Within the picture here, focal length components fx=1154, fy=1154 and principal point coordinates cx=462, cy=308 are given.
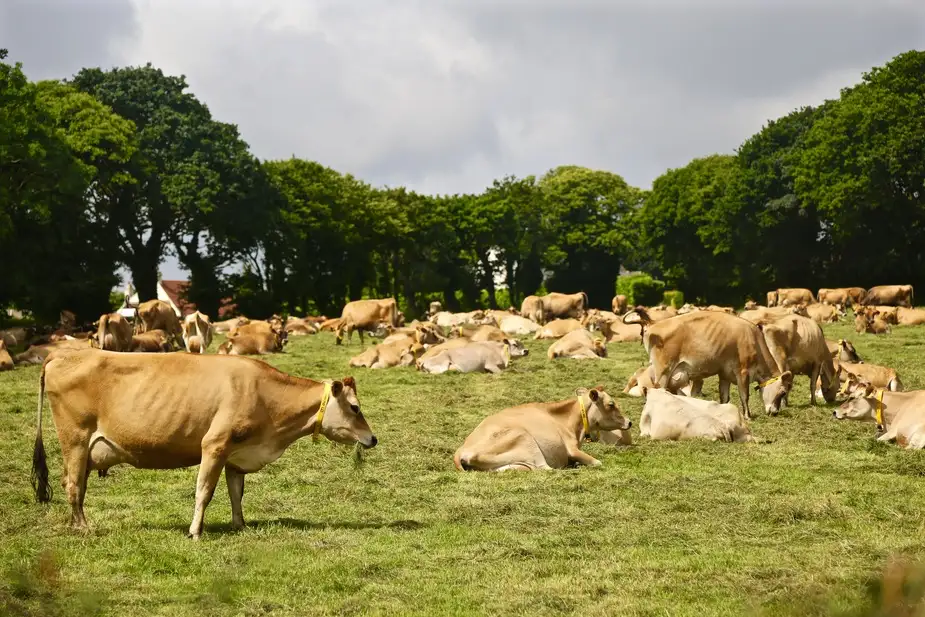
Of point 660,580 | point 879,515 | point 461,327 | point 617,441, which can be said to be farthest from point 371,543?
point 461,327

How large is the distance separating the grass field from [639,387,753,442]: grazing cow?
25.4 inches

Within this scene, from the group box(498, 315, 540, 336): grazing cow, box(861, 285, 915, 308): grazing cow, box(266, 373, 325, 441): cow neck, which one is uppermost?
box(861, 285, 915, 308): grazing cow

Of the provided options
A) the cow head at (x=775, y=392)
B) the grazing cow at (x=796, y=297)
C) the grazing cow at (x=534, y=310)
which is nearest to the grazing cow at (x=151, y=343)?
the cow head at (x=775, y=392)

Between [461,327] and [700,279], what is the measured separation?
1877 inches

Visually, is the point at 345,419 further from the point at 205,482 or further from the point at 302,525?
the point at 205,482

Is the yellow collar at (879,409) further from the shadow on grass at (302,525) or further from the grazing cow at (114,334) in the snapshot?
the grazing cow at (114,334)

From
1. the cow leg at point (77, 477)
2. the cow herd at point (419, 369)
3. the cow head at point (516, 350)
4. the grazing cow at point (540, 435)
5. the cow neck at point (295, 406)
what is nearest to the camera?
the cow leg at point (77, 477)

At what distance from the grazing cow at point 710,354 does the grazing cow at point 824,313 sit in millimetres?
28534

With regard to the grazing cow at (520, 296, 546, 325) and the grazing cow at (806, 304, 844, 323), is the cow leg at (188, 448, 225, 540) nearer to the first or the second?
the grazing cow at (806, 304, 844, 323)

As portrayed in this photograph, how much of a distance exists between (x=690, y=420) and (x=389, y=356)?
15.4 metres

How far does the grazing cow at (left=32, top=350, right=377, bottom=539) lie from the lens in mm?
10711

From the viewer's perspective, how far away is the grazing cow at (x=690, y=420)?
16734mm

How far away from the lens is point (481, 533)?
10.6 metres

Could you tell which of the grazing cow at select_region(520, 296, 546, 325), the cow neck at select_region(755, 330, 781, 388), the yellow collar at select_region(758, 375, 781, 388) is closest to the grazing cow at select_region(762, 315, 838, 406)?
the cow neck at select_region(755, 330, 781, 388)
